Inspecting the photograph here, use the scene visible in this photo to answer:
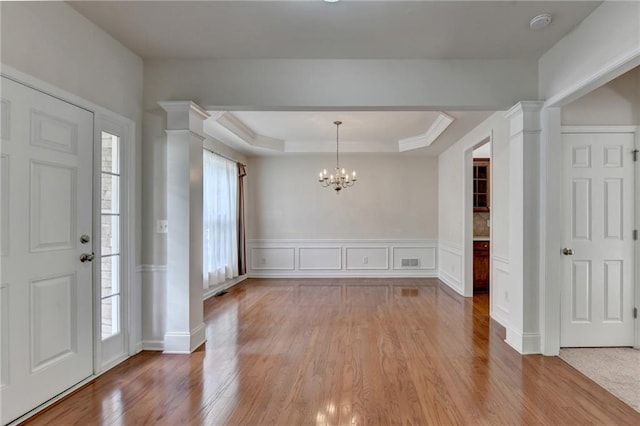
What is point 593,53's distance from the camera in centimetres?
255

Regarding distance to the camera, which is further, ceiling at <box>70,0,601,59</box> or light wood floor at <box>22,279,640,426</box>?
ceiling at <box>70,0,601,59</box>

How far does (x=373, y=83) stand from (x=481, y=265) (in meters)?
4.02

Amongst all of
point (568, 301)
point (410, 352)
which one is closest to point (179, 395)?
point (410, 352)

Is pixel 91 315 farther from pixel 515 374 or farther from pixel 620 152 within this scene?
A: pixel 620 152

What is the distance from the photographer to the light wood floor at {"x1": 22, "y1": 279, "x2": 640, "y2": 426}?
218cm

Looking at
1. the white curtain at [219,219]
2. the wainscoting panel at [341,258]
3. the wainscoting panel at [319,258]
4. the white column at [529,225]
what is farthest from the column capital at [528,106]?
the wainscoting panel at [319,258]

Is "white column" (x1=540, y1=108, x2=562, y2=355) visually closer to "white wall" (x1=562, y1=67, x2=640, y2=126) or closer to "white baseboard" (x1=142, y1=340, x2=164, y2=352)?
"white wall" (x1=562, y1=67, x2=640, y2=126)

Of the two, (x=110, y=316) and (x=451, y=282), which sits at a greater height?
(x=110, y=316)

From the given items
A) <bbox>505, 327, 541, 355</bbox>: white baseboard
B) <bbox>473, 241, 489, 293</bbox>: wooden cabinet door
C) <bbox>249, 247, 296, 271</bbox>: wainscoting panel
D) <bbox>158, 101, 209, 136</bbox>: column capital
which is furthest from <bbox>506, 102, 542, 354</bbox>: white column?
<bbox>249, 247, 296, 271</bbox>: wainscoting panel

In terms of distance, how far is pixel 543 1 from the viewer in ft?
7.86

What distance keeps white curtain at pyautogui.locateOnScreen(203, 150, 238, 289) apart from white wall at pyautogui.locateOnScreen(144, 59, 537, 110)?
90.9 inches

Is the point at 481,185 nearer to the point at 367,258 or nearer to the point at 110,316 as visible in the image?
the point at 367,258

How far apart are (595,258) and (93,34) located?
4779 millimetres

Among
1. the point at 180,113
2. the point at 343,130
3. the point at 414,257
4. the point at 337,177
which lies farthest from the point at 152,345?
the point at 414,257
